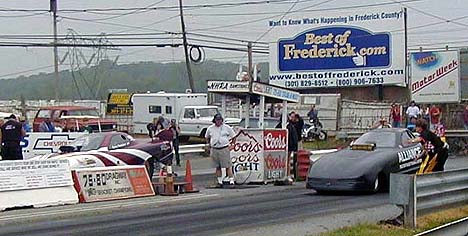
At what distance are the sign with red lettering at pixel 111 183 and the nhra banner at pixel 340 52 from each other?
120 feet

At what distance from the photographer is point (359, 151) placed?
18.7m

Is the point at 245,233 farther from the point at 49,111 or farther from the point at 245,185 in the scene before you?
the point at 49,111

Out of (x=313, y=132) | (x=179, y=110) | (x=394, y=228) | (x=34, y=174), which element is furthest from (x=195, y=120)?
(x=394, y=228)

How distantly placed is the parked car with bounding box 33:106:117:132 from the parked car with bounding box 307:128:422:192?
74.1 ft

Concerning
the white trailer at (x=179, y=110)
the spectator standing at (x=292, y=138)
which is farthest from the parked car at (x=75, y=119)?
the spectator standing at (x=292, y=138)

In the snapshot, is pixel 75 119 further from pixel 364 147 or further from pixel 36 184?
pixel 364 147

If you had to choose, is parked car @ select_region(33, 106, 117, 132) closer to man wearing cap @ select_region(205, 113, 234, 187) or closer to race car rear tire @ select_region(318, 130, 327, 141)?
race car rear tire @ select_region(318, 130, 327, 141)

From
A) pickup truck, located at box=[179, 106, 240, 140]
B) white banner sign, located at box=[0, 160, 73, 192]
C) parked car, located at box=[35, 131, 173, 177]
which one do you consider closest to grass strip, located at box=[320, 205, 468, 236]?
white banner sign, located at box=[0, 160, 73, 192]

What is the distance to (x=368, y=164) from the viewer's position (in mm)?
17828

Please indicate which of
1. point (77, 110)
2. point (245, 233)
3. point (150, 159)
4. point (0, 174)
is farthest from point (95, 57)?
point (245, 233)

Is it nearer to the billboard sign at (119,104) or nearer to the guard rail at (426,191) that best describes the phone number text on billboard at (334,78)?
the billboard sign at (119,104)

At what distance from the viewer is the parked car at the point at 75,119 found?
134ft

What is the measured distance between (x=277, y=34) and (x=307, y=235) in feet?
155

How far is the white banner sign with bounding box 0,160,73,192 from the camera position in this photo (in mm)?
16734
